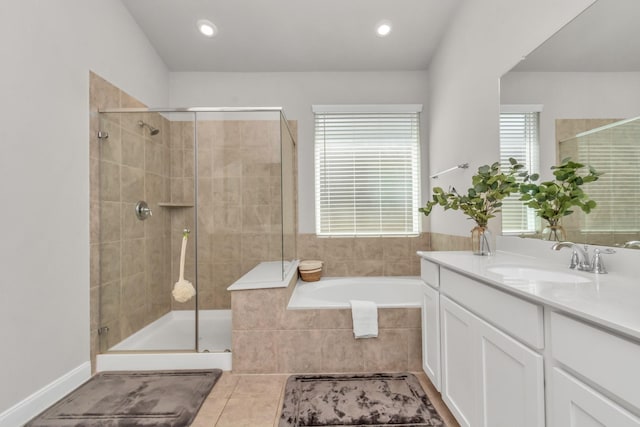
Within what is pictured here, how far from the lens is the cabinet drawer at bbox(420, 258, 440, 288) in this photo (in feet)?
5.30

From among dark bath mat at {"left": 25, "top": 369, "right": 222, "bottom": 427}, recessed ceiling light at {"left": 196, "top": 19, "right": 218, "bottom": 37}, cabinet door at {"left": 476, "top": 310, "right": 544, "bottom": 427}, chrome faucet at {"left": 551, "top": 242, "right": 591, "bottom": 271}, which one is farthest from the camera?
recessed ceiling light at {"left": 196, "top": 19, "right": 218, "bottom": 37}

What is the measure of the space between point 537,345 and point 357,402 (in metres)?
1.15

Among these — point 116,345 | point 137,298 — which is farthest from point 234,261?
point 116,345

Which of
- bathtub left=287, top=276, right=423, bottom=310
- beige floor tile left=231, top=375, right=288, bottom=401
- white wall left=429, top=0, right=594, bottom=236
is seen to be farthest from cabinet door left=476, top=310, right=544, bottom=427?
bathtub left=287, top=276, right=423, bottom=310

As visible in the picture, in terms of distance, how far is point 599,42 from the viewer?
122 cm

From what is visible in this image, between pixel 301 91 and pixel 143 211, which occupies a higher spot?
pixel 301 91

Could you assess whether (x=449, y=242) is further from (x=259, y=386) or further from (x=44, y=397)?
(x=44, y=397)

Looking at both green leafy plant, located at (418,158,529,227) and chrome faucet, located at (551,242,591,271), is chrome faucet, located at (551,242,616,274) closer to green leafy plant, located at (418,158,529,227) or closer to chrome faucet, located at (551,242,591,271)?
chrome faucet, located at (551,242,591,271)

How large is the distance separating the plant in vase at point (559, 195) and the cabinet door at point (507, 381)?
648 millimetres

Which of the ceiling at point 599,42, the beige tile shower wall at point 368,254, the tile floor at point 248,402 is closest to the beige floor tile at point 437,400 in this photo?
the tile floor at point 248,402

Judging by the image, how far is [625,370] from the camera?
626mm

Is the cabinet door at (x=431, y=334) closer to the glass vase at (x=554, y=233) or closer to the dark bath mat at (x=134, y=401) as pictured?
the glass vase at (x=554, y=233)

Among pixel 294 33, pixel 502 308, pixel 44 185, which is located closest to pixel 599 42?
pixel 502 308

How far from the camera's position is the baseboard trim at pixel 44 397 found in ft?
4.71
